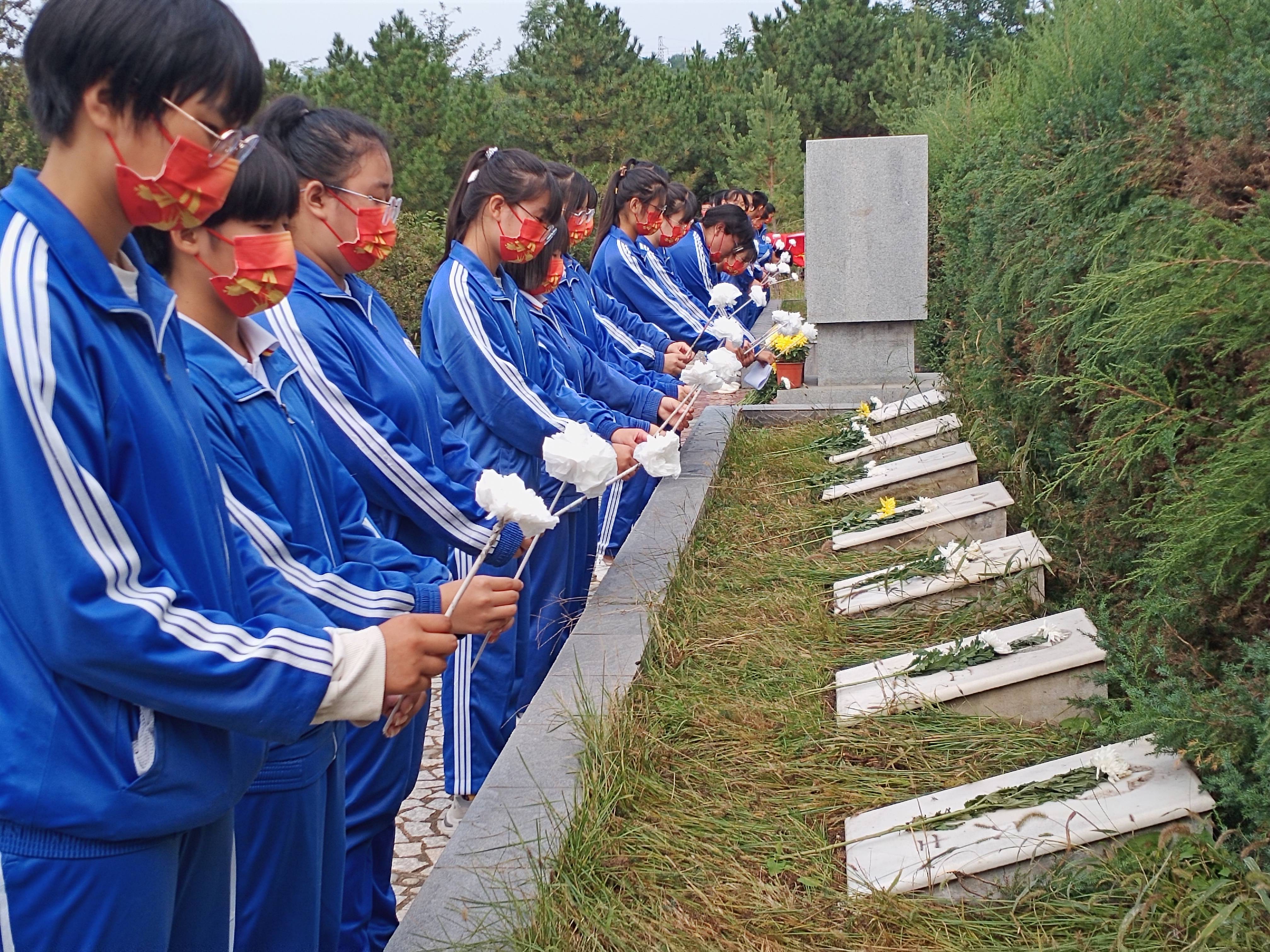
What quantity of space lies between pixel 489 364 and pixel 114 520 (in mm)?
2529

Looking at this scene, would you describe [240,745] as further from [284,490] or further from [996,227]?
[996,227]

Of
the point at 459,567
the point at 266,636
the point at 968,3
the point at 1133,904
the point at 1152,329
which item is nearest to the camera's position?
the point at 266,636

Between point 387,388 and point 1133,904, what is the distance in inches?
79.9

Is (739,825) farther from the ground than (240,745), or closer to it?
closer to it

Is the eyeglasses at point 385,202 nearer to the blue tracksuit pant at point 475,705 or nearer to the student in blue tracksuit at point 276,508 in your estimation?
the student in blue tracksuit at point 276,508

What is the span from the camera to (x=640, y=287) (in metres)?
7.82

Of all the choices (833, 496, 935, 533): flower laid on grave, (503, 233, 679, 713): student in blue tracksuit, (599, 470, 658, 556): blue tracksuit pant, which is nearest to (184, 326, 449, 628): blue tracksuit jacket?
(503, 233, 679, 713): student in blue tracksuit

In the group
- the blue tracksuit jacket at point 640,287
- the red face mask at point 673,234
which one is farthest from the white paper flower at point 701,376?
the red face mask at point 673,234

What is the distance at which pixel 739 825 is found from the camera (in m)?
2.84

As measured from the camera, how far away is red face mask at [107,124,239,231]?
158 centimetres

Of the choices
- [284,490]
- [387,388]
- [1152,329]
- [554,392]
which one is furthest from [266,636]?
[554,392]

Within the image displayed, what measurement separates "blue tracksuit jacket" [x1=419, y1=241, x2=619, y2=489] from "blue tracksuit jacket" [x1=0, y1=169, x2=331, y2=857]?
227 centimetres

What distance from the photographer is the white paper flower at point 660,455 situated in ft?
12.9

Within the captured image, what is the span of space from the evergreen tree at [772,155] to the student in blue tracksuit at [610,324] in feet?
60.0
